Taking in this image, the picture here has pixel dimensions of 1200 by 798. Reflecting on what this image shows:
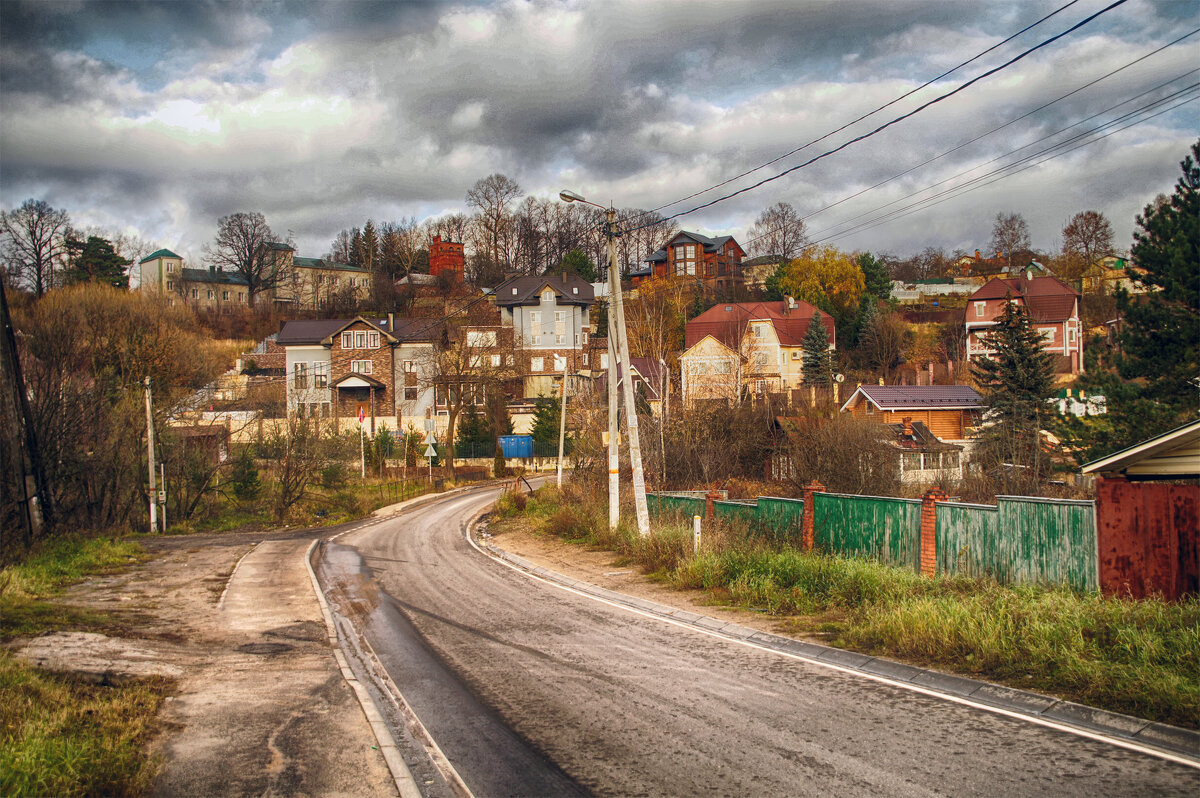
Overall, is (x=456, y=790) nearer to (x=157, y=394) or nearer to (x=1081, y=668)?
(x=1081, y=668)

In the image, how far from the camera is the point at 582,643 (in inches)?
452

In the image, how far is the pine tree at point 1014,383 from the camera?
112 feet

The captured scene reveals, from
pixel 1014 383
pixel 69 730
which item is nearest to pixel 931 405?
pixel 1014 383

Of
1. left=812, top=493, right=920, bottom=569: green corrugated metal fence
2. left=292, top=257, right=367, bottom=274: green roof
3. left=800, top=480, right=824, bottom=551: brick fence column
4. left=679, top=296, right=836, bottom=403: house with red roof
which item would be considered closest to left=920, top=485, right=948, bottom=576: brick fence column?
left=812, top=493, right=920, bottom=569: green corrugated metal fence

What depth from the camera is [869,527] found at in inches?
664

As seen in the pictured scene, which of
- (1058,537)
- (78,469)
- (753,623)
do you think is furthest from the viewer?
(78,469)

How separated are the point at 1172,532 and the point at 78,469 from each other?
1111 inches

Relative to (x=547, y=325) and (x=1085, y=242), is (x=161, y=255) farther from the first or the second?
(x=1085, y=242)

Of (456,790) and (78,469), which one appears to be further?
(78,469)

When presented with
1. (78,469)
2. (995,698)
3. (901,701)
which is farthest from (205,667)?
(78,469)

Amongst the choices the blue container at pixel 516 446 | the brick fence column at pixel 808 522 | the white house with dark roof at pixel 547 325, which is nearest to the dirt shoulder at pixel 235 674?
the brick fence column at pixel 808 522

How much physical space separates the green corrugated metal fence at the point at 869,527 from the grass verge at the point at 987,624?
2.07 metres

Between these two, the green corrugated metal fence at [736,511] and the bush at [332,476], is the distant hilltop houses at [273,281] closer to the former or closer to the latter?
the bush at [332,476]

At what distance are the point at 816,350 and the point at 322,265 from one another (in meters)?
67.7
